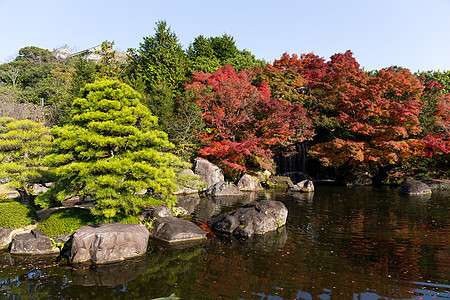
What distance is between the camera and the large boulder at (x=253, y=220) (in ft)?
41.0

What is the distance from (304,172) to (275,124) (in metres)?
11.3

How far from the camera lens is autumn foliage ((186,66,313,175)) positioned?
2603cm

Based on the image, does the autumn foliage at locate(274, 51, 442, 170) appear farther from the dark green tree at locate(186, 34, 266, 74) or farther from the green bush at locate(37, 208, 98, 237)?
the green bush at locate(37, 208, 98, 237)

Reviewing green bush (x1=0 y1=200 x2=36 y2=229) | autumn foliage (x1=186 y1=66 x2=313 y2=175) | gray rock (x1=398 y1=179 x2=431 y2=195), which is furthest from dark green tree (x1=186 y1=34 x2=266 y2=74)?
green bush (x1=0 y1=200 x2=36 y2=229)

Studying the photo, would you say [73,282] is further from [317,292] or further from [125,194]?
[317,292]

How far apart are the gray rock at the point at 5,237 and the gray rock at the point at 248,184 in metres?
17.8

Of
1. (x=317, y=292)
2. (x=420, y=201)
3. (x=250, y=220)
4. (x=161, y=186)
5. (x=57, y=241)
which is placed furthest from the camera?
(x=420, y=201)

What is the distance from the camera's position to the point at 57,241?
10.4 metres

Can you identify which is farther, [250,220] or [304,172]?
[304,172]

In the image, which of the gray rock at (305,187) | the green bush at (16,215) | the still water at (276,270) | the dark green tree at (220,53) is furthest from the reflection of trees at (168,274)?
the dark green tree at (220,53)

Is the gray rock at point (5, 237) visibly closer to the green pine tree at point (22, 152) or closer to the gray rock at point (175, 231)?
the green pine tree at point (22, 152)

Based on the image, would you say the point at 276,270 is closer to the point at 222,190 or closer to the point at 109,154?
the point at 109,154

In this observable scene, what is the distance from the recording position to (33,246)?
9906 millimetres

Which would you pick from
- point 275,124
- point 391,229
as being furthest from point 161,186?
point 275,124
